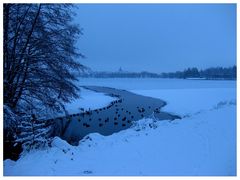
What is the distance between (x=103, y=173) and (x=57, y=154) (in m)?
2.11

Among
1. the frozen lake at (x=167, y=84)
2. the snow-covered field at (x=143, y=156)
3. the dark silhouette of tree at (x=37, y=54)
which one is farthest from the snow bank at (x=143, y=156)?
the frozen lake at (x=167, y=84)

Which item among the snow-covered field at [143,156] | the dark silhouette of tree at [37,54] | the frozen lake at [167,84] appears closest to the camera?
the snow-covered field at [143,156]

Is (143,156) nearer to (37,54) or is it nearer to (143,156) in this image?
(143,156)

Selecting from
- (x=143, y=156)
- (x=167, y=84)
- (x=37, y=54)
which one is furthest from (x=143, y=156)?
(x=167, y=84)

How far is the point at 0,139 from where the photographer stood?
17.0ft

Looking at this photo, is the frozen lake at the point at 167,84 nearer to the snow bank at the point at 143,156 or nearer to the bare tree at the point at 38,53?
the bare tree at the point at 38,53

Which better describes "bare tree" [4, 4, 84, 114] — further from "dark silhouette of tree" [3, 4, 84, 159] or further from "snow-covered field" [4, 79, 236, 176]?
"snow-covered field" [4, 79, 236, 176]

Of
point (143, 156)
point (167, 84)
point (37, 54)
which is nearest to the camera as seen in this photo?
point (143, 156)

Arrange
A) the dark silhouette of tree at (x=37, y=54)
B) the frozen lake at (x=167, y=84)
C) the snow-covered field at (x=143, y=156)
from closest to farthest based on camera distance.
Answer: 1. the snow-covered field at (x=143, y=156)
2. the dark silhouette of tree at (x=37, y=54)
3. the frozen lake at (x=167, y=84)

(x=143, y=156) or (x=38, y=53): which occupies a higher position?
(x=38, y=53)

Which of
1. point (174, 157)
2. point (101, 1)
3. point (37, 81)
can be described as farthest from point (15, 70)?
point (174, 157)

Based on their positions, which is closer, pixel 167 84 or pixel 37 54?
pixel 37 54

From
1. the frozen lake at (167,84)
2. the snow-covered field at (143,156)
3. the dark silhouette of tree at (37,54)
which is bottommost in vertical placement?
the snow-covered field at (143,156)

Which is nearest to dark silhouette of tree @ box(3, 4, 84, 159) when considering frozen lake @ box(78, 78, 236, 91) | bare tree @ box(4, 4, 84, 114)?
bare tree @ box(4, 4, 84, 114)
